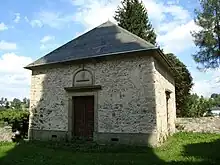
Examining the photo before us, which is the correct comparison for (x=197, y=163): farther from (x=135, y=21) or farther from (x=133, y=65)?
(x=135, y=21)

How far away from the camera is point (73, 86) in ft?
43.5

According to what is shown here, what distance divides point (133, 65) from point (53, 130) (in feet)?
18.7

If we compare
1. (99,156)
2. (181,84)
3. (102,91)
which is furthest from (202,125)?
(99,156)

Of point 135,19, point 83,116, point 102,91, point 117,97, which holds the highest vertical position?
point 135,19

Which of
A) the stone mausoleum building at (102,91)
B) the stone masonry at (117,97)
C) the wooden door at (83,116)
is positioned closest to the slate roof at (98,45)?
the stone mausoleum building at (102,91)

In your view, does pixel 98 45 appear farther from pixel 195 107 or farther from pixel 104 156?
pixel 195 107

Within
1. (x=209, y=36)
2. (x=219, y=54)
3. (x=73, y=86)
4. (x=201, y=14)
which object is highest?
(x=201, y=14)

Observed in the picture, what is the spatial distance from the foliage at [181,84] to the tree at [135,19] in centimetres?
332

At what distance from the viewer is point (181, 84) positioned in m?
24.8

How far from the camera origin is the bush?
15.3m

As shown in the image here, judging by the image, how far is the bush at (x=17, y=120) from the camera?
50.3ft

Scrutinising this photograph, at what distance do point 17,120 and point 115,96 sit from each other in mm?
7285

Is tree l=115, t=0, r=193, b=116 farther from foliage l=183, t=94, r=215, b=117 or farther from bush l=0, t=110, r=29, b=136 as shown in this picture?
bush l=0, t=110, r=29, b=136

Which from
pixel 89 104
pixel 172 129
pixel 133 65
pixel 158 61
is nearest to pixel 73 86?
pixel 89 104
